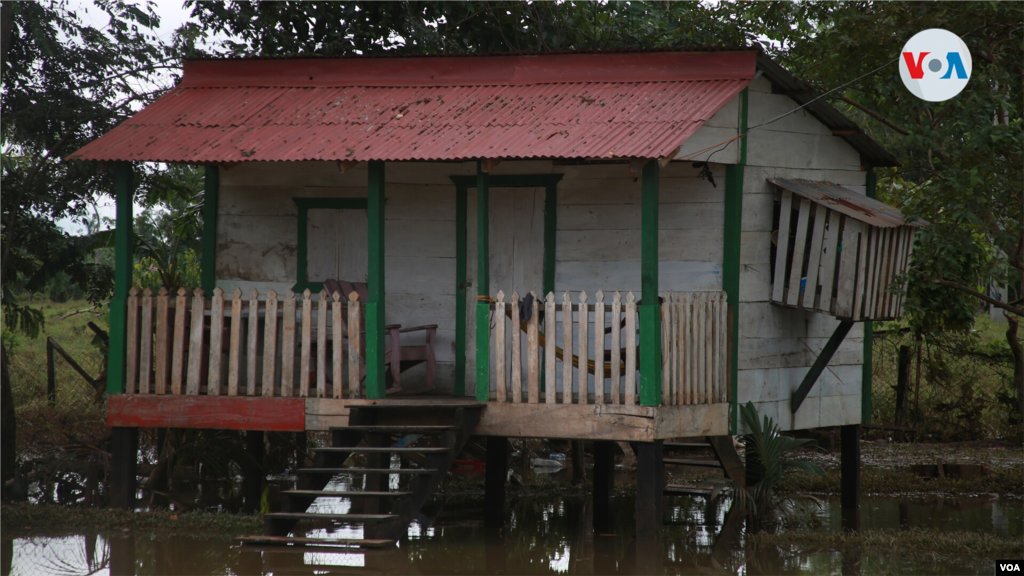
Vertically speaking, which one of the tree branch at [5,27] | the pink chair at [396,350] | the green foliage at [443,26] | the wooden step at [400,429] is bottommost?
the wooden step at [400,429]

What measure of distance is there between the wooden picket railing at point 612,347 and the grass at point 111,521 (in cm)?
258

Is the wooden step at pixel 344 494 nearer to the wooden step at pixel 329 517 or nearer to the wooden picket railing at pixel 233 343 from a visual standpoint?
the wooden step at pixel 329 517

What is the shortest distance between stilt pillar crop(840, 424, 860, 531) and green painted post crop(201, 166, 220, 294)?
22.4 feet

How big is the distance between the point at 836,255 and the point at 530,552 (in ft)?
12.4

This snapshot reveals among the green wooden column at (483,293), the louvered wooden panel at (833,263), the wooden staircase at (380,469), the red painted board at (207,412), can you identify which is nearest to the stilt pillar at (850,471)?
the louvered wooden panel at (833,263)

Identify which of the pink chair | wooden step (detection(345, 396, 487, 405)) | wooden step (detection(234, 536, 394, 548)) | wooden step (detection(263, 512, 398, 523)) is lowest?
wooden step (detection(234, 536, 394, 548))

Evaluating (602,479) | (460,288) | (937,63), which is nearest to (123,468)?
(460,288)

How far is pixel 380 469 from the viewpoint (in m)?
8.94

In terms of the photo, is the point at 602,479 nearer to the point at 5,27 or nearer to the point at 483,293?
the point at 483,293

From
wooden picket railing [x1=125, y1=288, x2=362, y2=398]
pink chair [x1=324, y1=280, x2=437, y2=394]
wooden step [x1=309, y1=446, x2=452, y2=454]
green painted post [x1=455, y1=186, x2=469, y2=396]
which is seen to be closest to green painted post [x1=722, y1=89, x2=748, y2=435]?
green painted post [x1=455, y1=186, x2=469, y2=396]

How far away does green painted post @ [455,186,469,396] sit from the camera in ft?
35.2

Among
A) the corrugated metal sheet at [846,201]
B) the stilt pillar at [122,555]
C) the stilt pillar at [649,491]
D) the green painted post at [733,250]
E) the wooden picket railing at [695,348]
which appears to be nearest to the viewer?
the stilt pillar at [122,555]

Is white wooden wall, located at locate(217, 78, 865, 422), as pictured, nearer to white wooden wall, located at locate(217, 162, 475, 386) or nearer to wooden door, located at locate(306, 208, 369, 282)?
white wooden wall, located at locate(217, 162, 475, 386)

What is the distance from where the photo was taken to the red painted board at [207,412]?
380 inches
